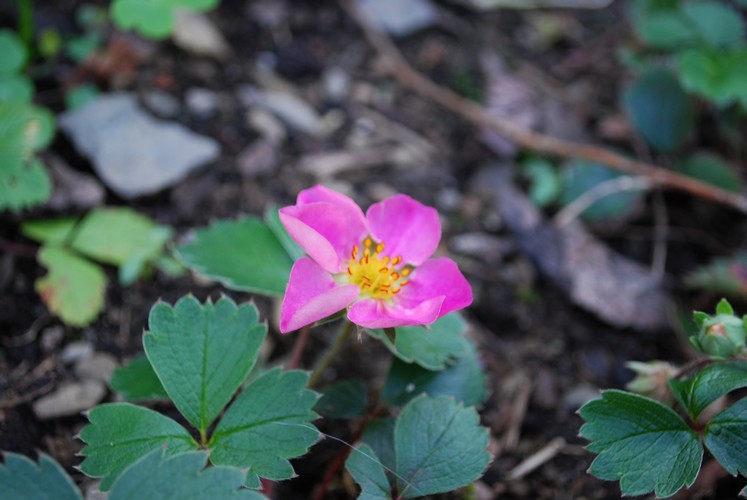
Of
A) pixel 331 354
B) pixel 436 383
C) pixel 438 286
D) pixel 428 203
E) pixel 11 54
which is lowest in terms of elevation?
pixel 428 203

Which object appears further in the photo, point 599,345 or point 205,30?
point 205,30

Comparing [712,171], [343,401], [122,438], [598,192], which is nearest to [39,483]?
[122,438]

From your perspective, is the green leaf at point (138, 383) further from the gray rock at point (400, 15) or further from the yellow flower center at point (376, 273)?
the gray rock at point (400, 15)

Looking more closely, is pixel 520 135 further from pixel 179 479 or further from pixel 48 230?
pixel 179 479

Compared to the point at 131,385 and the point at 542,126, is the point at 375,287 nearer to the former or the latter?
the point at 131,385

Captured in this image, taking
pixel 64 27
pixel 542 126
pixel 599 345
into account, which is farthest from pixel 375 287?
pixel 64 27

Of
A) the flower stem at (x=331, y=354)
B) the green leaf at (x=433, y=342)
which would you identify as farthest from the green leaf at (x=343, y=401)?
the green leaf at (x=433, y=342)
